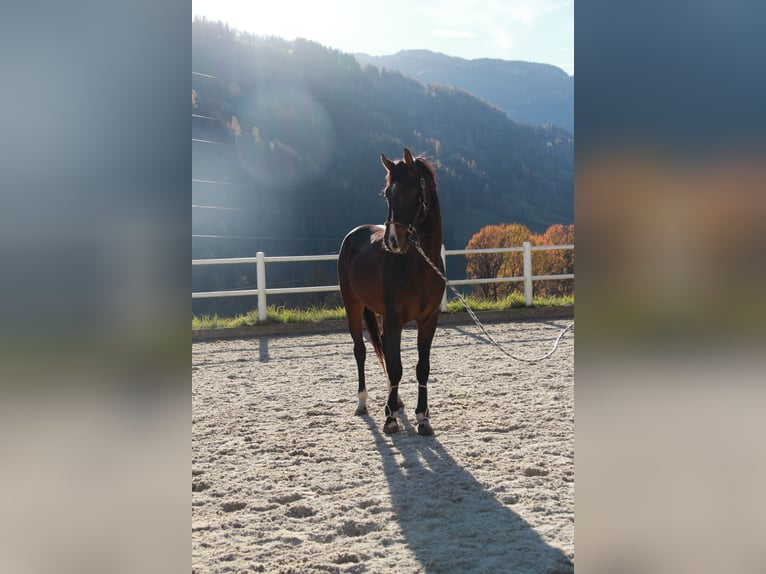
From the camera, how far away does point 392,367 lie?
421 cm

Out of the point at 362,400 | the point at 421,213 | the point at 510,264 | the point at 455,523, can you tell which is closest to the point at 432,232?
the point at 421,213

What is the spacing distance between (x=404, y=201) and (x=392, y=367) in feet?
3.66

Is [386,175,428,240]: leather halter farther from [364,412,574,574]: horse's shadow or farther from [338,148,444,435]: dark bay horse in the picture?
[364,412,574,574]: horse's shadow

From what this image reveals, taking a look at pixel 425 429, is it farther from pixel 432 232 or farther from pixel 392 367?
pixel 432 232

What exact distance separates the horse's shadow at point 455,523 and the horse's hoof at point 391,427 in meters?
0.42

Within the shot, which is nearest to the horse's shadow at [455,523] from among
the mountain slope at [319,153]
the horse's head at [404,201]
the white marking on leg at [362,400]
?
the white marking on leg at [362,400]
